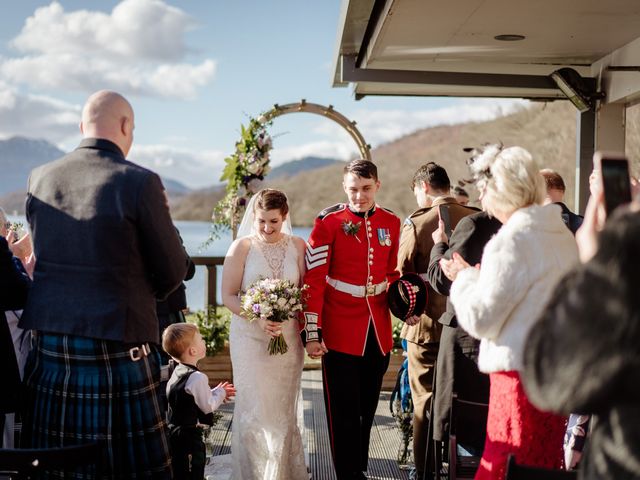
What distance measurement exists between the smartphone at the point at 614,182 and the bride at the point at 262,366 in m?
2.73

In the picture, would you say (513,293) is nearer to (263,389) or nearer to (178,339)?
(178,339)

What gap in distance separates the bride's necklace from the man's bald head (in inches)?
62.8

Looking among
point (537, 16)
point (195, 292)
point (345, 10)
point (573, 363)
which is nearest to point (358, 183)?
point (345, 10)

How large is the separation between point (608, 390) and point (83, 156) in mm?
2224

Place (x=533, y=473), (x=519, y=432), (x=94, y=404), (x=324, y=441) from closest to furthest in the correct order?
(x=533, y=473), (x=519, y=432), (x=94, y=404), (x=324, y=441)

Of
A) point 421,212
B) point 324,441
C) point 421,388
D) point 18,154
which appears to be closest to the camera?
point 421,388

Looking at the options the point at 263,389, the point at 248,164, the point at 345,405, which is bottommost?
the point at 345,405

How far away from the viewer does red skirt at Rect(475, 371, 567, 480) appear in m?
2.81

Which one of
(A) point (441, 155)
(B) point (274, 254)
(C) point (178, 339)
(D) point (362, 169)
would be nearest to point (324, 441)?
(B) point (274, 254)

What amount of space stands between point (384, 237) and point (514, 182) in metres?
1.85

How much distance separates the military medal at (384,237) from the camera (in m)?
4.67

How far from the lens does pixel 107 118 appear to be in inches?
120

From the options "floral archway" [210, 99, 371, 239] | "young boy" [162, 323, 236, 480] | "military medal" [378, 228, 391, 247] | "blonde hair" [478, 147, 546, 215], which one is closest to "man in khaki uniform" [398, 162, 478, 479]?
"military medal" [378, 228, 391, 247]

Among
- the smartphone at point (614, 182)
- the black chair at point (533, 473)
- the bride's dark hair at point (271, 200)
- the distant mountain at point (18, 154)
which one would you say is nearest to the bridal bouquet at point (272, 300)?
the bride's dark hair at point (271, 200)
